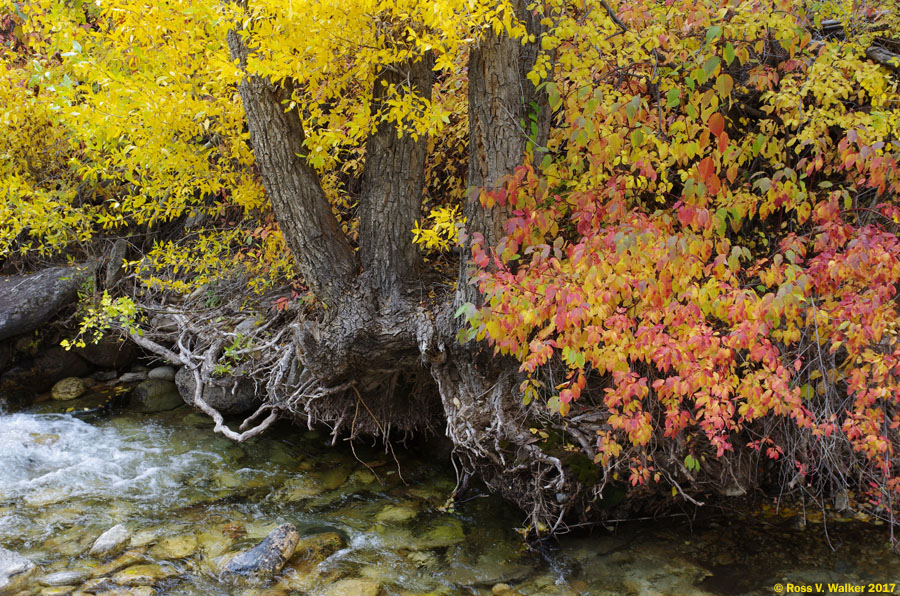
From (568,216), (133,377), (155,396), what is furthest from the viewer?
(133,377)

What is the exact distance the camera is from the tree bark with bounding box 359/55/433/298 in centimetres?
485

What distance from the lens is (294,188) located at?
486cm

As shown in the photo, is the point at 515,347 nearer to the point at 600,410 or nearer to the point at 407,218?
the point at 600,410

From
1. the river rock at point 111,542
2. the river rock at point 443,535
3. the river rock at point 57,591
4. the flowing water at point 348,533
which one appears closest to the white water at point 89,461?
the flowing water at point 348,533

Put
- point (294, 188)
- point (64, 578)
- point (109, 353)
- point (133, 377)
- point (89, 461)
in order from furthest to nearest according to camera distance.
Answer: point (109, 353) < point (133, 377) < point (89, 461) < point (294, 188) < point (64, 578)

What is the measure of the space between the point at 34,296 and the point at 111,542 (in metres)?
4.44

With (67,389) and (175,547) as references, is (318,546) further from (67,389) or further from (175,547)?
(67,389)

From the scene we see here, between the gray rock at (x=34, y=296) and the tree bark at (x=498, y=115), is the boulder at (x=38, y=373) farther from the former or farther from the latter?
the tree bark at (x=498, y=115)

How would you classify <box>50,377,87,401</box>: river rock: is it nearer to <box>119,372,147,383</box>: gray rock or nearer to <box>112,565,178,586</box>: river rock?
<box>119,372,147,383</box>: gray rock

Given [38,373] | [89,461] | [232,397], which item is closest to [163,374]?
[232,397]

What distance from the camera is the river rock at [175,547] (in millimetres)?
4547

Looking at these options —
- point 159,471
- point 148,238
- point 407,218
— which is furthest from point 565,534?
point 148,238

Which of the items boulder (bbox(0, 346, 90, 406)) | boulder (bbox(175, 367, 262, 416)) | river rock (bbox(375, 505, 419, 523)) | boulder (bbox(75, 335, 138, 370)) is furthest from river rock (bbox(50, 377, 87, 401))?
river rock (bbox(375, 505, 419, 523))

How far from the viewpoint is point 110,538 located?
4656mm
